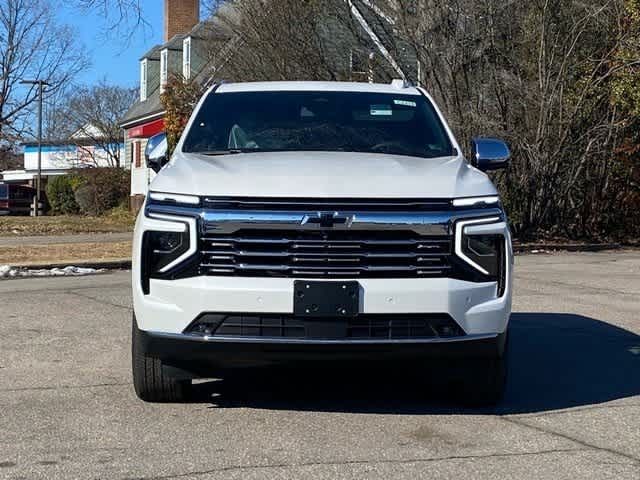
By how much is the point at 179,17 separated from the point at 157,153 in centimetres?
4229

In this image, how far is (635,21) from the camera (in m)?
21.4

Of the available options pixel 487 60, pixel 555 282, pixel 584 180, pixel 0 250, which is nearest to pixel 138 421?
pixel 555 282

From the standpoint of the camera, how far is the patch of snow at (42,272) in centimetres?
1432

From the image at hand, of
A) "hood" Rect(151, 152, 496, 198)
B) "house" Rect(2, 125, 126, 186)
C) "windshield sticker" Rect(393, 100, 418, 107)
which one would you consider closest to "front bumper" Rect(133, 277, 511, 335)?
"hood" Rect(151, 152, 496, 198)

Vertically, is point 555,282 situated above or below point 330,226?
below

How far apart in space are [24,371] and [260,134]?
2.37 metres

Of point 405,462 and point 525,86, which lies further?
point 525,86

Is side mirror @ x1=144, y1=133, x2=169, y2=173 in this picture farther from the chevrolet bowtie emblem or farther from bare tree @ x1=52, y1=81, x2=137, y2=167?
bare tree @ x1=52, y1=81, x2=137, y2=167

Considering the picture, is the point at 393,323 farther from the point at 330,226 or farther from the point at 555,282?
the point at 555,282

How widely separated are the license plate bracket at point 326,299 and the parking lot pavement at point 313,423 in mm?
663

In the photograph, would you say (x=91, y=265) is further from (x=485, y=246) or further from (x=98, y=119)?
(x=98, y=119)

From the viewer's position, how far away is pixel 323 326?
5.10 meters

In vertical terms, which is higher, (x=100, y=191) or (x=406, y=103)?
(x=406, y=103)

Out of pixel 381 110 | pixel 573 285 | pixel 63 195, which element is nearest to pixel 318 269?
pixel 381 110
